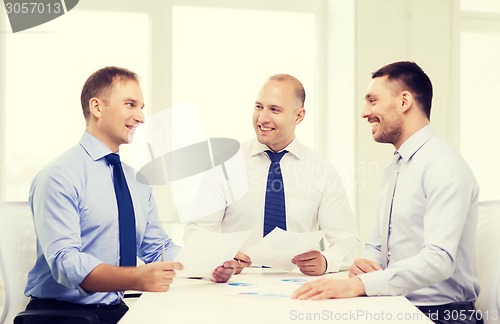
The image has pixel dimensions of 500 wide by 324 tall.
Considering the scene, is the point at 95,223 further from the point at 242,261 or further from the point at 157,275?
the point at 242,261

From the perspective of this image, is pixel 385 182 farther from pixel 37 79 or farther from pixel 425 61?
pixel 37 79

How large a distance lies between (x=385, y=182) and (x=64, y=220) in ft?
3.94

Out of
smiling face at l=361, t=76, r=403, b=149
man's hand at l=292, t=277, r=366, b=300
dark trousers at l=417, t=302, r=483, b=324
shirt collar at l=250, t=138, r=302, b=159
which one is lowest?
dark trousers at l=417, t=302, r=483, b=324

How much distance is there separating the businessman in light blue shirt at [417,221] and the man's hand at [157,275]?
16.1 inches

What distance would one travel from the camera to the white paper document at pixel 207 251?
1910 mm

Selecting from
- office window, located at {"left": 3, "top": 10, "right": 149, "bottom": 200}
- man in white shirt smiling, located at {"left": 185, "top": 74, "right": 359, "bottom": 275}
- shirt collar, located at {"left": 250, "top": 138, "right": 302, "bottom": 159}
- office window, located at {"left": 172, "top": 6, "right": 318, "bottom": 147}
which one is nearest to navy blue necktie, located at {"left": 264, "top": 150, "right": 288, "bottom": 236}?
man in white shirt smiling, located at {"left": 185, "top": 74, "right": 359, "bottom": 275}

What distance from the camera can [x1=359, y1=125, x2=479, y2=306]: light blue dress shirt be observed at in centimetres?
190

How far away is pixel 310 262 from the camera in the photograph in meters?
2.30

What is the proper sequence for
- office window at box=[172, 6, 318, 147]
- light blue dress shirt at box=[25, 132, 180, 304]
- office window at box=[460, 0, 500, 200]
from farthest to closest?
office window at box=[460, 0, 500, 200] < office window at box=[172, 6, 318, 147] < light blue dress shirt at box=[25, 132, 180, 304]

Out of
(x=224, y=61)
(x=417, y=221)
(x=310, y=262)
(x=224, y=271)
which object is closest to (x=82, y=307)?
(x=224, y=271)

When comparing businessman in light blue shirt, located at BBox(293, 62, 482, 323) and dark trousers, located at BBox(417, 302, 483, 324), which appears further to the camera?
dark trousers, located at BBox(417, 302, 483, 324)

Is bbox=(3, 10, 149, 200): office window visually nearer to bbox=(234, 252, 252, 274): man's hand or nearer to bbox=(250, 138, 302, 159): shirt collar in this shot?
bbox=(250, 138, 302, 159): shirt collar

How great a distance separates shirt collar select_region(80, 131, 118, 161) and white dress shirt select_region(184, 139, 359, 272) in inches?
23.3

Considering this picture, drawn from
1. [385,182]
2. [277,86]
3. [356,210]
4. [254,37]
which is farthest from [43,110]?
[385,182]
